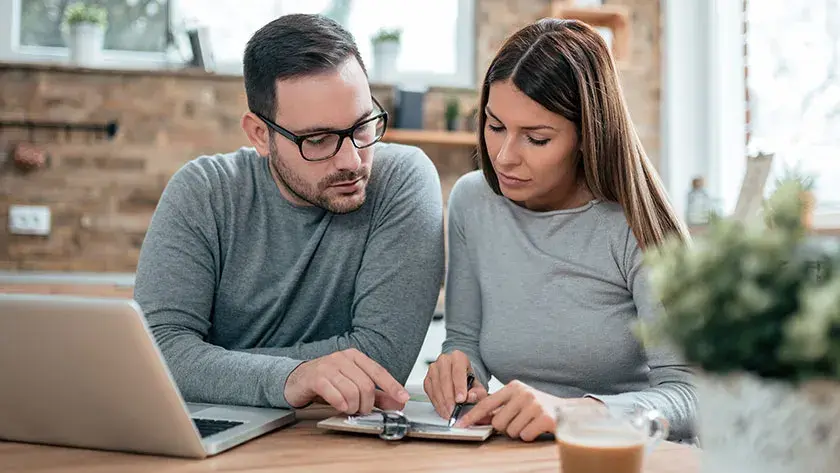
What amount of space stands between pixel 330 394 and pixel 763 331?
659 millimetres

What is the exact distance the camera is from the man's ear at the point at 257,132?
161cm

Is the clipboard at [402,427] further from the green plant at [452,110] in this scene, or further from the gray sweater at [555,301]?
the green plant at [452,110]

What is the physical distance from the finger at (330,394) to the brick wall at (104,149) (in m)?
2.49

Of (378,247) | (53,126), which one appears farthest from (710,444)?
(53,126)

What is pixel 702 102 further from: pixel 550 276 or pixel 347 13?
pixel 550 276

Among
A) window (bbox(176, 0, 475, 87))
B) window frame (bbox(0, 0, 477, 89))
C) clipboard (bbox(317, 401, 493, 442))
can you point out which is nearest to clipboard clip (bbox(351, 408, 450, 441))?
clipboard (bbox(317, 401, 493, 442))

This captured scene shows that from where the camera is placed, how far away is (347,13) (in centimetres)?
377

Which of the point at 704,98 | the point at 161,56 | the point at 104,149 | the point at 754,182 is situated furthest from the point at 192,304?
the point at 704,98

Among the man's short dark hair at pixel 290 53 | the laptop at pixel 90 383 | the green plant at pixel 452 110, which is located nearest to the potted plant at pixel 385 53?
the green plant at pixel 452 110

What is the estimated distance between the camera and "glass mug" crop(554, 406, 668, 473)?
76cm

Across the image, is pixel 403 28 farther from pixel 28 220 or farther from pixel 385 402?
pixel 385 402

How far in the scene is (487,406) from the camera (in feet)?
3.56

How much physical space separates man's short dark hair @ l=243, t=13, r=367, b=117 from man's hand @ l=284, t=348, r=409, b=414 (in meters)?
0.56

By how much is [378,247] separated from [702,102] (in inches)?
102
